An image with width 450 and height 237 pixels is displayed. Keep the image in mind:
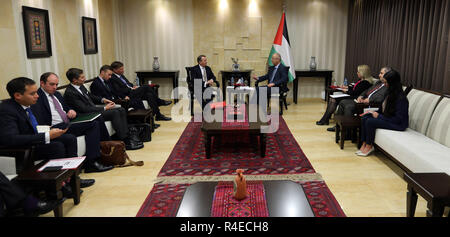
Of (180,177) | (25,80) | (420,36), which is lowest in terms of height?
(180,177)

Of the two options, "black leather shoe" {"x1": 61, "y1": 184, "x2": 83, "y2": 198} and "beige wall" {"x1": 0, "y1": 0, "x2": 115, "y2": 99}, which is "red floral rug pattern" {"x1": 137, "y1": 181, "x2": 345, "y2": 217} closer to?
"black leather shoe" {"x1": 61, "y1": 184, "x2": 83, "y2": 198}

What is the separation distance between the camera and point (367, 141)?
4.47 m

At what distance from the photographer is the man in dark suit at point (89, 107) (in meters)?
4.48

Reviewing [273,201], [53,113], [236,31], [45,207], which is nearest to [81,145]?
[53,113]

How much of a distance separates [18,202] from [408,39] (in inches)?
226

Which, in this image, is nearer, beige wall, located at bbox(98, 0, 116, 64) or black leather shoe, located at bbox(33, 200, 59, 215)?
black leather shoe, located at bbox(33, 200, 59, 215)

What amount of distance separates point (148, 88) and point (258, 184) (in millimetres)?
4238

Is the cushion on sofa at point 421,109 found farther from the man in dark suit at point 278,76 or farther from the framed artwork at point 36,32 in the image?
the framed artwork at point 36,32

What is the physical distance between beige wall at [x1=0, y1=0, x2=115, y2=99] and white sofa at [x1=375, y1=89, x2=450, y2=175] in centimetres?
464

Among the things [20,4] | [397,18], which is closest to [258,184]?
[20,4]

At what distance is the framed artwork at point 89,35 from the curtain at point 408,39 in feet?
18.5

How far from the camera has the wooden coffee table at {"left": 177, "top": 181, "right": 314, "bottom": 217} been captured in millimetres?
2289

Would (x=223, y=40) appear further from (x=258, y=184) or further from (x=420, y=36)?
(x=258, y=184)

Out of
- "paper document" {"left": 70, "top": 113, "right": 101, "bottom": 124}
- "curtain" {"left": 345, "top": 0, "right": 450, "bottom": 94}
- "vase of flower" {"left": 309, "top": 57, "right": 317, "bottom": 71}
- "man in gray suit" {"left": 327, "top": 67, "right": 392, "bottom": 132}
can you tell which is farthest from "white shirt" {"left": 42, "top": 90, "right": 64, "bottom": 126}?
"vase of flower" {"left": 309, "top": 57, "right": 317, "bottom": 71}
